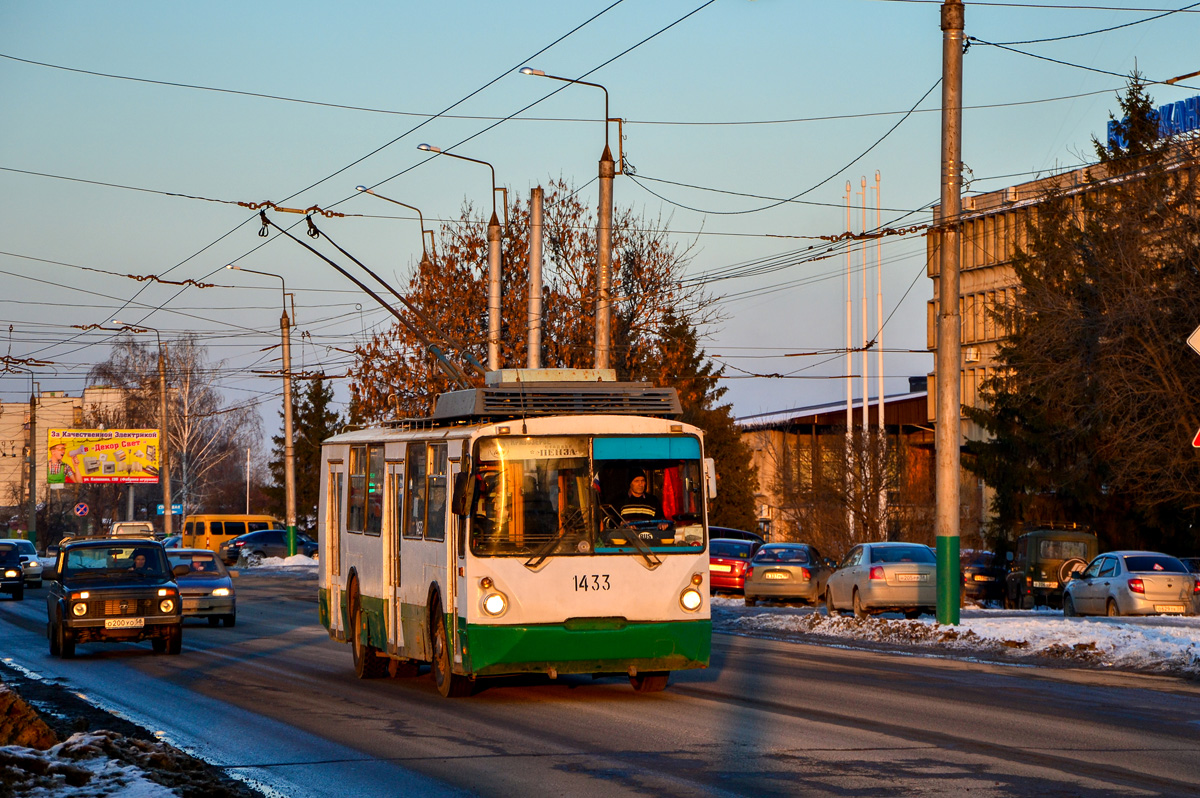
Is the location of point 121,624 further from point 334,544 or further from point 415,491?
point 415,491

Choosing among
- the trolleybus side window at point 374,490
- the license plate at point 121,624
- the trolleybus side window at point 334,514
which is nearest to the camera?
the trolleybus side window at point 374,490

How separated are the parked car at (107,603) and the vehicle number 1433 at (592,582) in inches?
400

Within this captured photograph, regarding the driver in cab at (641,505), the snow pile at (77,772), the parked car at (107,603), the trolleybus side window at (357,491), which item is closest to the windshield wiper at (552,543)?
the driver in cab at (641,505)

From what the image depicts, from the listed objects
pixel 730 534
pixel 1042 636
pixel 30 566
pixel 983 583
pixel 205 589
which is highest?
pixel 730 534

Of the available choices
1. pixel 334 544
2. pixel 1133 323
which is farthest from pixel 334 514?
pixel 1133 323

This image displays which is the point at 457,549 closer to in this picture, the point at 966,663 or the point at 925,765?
the point at 925,765

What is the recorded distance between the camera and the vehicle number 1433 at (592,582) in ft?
46.4

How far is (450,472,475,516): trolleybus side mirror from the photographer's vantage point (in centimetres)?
1401

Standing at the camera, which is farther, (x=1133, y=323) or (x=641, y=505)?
(x=1133, y=323)

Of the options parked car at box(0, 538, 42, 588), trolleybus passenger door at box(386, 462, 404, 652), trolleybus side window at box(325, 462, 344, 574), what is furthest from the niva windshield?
parked car at box(0, 538, 42, 588)

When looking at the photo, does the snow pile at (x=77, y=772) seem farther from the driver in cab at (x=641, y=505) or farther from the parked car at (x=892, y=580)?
the parked car at (x=892, y=580)

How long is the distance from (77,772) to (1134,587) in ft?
71.7

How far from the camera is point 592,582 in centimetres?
1417

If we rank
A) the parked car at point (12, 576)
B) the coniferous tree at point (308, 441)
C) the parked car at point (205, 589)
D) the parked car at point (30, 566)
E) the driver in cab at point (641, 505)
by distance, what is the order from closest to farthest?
the driver in cab at point (641, 505) < the parked car at point (205, 589) < the parked car at point (12, 576) < the parked car at point (30, 566) < the coniferous tree at point (308, 441)
